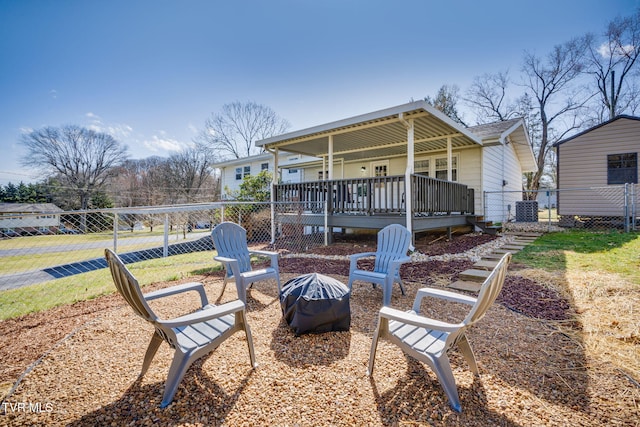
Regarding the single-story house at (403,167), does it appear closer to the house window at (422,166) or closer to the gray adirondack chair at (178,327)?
the house window at (422,166)

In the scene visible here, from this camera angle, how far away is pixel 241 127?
2948 centimetres

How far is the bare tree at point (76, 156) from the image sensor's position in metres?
27.0

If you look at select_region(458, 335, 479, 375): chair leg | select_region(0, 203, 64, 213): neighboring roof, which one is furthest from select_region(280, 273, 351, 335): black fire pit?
select_region(0, 203, 64, 213): neighboring roof

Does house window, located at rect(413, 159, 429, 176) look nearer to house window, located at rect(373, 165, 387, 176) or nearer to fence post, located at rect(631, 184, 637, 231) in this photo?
house window, located at rect(373, 165, 387, 176)

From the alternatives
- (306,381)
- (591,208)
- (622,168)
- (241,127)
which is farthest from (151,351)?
(241,127)

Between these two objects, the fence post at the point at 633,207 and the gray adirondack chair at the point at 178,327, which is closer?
the gray adirondack chair at the point at 178,327

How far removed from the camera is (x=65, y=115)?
26.2m

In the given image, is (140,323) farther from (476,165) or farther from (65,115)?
(65,115)

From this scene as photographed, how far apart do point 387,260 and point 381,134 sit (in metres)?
5.63

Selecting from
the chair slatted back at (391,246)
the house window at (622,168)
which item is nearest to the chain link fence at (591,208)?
the house window at (622,168)

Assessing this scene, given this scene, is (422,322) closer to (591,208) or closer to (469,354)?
(469,354)

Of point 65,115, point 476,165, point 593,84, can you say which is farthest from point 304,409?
point 65,115

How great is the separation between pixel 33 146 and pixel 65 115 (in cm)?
439

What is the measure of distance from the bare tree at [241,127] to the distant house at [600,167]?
23713 mm
